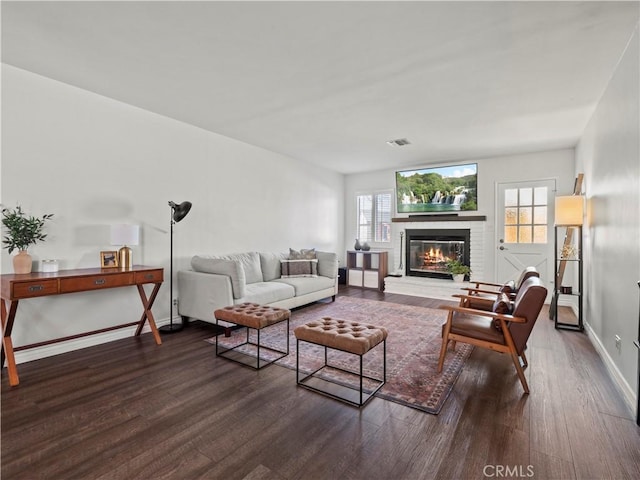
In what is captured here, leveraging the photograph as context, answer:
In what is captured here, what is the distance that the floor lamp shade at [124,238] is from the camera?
337 centimetres

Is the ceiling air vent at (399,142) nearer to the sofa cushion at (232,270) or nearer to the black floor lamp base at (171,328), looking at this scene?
the sofa cushion at (232,270)

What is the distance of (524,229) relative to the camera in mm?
5844

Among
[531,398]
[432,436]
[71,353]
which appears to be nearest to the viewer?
[432,436]

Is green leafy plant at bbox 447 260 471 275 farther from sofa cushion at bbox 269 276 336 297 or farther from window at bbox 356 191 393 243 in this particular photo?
sofa cushion at bbox 269 276 336 297

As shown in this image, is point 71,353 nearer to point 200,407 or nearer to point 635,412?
point 200,407

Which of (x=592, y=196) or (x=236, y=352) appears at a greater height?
(x=592, y=196)

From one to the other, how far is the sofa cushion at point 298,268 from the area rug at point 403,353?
0.60 m

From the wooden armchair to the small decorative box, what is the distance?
3.55 meters

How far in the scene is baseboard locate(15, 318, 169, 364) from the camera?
3000 mm

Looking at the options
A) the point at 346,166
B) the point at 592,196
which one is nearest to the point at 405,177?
the point at 346,166

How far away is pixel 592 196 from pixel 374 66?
10.1 feet

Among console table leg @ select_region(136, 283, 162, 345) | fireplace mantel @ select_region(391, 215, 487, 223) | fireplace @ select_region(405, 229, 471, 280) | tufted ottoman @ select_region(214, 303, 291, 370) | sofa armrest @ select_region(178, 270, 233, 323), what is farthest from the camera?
fireplace @ select_region(405, 229, 471, 280)

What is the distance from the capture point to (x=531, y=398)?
2.41 m

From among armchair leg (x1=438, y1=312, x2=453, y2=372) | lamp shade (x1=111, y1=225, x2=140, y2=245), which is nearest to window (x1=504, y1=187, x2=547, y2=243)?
armchair leg (x1=438, y1=312, x2=453, y2=372)
